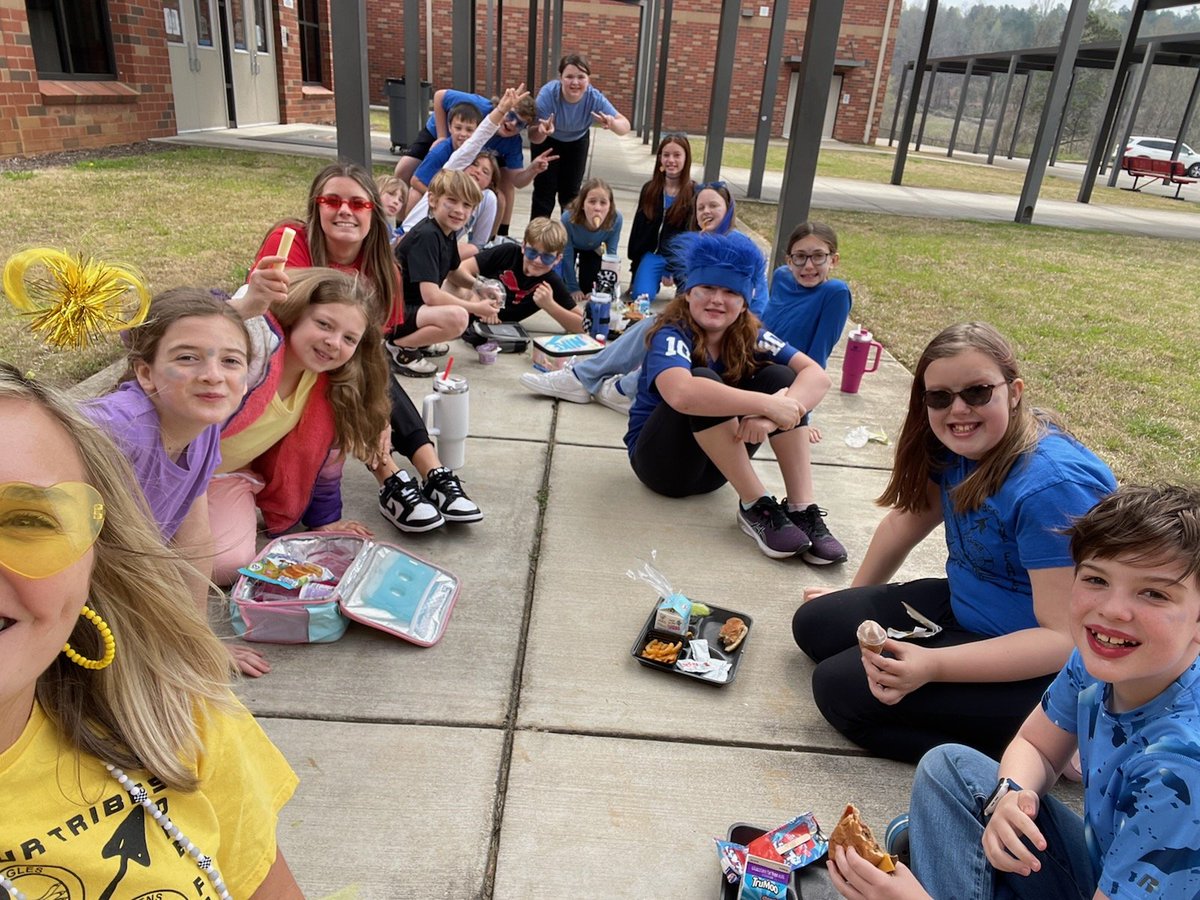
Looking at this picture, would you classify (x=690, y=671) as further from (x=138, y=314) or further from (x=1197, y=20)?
(x=1197, y=20)

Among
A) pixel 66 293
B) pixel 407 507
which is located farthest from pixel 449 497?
pixel 66 293

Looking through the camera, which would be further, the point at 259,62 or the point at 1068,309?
the point at 259,62

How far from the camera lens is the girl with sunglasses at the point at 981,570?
6.86 ft

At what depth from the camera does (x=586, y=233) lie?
6.46 metres

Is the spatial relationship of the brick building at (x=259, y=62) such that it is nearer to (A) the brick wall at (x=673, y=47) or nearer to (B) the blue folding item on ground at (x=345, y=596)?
(A) the brick wall at (x=673, y=47)

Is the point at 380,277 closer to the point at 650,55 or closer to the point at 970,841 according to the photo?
the point at 970,841

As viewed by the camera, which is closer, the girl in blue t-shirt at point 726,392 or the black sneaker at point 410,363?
the girl in blue t-shirt at point 726,392

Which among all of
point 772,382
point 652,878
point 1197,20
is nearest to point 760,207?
point 772,382

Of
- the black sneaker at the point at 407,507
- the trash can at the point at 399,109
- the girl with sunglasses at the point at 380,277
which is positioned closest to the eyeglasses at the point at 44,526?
the girl with sunglasses at the point at 380,277

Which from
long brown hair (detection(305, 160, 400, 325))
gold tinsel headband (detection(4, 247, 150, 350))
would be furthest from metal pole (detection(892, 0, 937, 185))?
gold tinsel headband (detection(4, 247, 150, 350))

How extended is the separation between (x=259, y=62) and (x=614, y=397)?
15.9 meters

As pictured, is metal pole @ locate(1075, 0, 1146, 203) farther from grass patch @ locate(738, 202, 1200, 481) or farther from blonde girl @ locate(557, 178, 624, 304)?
blonde girl @ locate(557, 178, 624, 304)

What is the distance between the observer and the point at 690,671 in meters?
2.52

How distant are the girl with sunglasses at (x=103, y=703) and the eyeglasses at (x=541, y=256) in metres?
4.86
